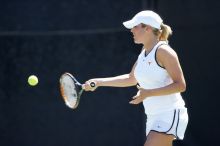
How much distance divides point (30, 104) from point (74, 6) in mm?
1049

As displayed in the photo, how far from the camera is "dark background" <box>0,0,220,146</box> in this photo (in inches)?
241

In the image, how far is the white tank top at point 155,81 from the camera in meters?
4.30

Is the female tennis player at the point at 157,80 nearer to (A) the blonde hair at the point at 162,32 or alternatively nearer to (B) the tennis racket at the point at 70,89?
(A) the blonde hair at the point at 162,32

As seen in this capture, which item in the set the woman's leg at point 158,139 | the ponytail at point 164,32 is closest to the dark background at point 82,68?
the ponytail at point 164,32

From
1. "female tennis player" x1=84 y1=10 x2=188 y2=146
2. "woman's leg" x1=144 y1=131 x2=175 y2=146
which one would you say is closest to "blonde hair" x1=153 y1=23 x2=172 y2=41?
"female tennis player" x1=84 y1=10 x2=188 y2=146

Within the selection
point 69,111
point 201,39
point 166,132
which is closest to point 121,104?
point 69,111

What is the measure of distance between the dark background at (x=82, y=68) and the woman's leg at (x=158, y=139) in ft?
6.03

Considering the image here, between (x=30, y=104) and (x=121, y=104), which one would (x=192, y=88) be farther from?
(x=30, y=104)

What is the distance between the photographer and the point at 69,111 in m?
6.27

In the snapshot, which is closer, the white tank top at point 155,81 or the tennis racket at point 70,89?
the white tank top at point 155,81

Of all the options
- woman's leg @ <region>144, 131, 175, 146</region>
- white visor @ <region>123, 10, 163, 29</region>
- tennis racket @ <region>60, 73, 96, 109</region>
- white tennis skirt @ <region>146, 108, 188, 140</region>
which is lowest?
woman's leg @ <region>144, 131, 175, 146</region>

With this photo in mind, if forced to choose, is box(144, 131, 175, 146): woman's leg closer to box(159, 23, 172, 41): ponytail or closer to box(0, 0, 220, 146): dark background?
→ box(159, 23, 172, 41): ponytail

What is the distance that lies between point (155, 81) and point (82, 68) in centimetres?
200

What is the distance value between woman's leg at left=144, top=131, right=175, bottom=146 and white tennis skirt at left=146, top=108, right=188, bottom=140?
0.09ft
